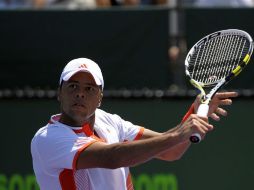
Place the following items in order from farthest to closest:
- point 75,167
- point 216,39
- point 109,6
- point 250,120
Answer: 1. point 109,6
2. point 250,120
3. point 216,39
4. point 75,167

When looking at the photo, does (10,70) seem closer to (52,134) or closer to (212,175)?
(212,175)

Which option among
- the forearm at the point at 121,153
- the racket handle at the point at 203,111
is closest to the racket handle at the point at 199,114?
the racket handle at the point at 203,111

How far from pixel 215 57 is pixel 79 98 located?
1.25 metres

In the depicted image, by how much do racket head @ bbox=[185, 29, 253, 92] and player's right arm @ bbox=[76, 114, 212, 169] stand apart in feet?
3.41

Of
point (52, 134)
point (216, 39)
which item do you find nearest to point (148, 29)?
point (216, 39)

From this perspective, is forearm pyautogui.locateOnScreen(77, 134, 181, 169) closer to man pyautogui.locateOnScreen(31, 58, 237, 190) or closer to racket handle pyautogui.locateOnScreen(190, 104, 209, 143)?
man pyautogui.locateOnScreen(31, 58, 237, 190)

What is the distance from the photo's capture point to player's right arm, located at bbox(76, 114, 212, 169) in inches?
156

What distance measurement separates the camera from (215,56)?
523 cm

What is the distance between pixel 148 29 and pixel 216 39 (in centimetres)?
283

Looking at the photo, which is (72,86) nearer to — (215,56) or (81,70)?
(81,70)

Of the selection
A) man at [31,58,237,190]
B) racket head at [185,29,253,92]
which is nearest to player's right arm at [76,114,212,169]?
man at [31,58,237,190]

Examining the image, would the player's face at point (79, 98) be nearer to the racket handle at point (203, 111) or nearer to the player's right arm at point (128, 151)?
the player's right arm at point (128, 151)

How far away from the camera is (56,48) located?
8.10m

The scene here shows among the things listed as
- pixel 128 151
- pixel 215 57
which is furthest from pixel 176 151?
pixel 128 151
